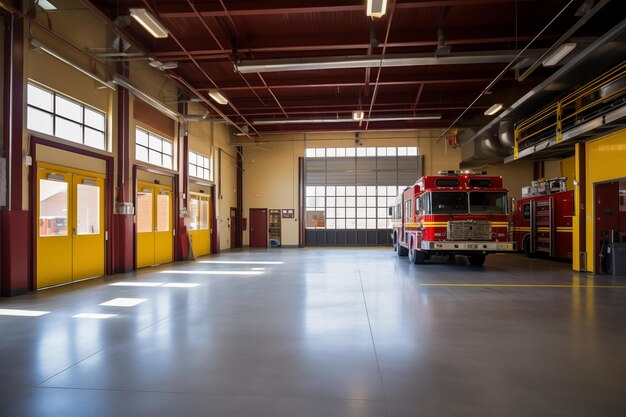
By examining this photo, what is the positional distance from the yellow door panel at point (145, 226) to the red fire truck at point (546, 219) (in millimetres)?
13620

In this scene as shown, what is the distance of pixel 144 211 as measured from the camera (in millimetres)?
13188

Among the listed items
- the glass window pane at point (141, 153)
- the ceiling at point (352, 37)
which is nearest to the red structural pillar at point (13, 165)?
the ceiling at point (352, 37)

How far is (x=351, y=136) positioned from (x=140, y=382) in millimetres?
21588

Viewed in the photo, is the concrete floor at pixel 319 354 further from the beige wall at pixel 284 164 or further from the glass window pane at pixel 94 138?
the beige wall at pixel 284 164

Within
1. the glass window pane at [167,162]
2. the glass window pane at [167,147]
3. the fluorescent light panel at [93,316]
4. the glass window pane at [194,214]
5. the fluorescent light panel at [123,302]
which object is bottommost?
the fluorescent light panel at [123,302]

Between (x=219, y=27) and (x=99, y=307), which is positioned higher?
(x=219, y=27)

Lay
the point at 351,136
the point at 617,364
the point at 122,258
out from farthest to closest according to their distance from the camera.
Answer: the point at 351,136
the point at 122,258
the point at 617,364

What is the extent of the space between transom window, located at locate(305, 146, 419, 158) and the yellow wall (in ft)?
41.1

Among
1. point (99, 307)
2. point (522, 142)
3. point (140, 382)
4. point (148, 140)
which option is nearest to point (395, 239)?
point (522, 142)

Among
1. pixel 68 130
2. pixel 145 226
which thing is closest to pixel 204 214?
pixel 145 226

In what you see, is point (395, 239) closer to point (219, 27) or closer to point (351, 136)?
point (351, 136)

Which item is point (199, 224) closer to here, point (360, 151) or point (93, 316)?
point (360, 151)

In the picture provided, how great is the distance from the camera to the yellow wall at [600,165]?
998cm

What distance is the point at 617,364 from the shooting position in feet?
13.5
